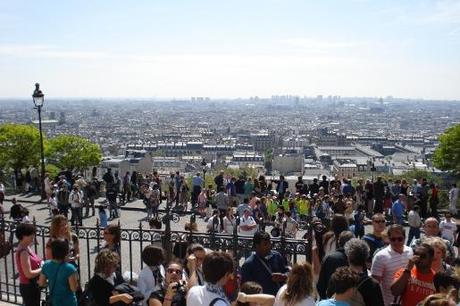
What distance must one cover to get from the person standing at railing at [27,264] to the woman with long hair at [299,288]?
3.46 metres

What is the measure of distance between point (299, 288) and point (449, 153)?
3012 cm

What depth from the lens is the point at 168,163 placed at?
165250 mm

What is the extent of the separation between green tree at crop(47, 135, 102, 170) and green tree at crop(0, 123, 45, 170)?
720 centimetres

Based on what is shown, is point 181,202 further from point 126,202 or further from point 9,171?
point 9,171

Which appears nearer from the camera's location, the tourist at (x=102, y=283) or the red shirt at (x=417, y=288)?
the tourist at (x=102, y=283)

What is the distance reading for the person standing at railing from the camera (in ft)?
23.6

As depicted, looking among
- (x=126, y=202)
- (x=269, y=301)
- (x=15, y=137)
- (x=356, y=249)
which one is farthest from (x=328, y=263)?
(x=15, y=137)

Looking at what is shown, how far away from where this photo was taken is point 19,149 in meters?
31.2

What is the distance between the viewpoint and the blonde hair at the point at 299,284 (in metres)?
5.39

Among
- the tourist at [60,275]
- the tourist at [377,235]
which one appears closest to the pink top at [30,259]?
the tourist at [60,275]

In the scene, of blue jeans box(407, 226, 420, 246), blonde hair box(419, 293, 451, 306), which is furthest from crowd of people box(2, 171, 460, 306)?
blue jeans box(407, 226, 420, 246)

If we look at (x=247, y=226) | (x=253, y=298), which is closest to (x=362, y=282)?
(x=253, y=298)

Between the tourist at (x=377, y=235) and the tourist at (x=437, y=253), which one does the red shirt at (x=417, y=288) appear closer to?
A: the tourist at (x=437, y=253)

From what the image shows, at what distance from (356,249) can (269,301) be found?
3.88 ft
